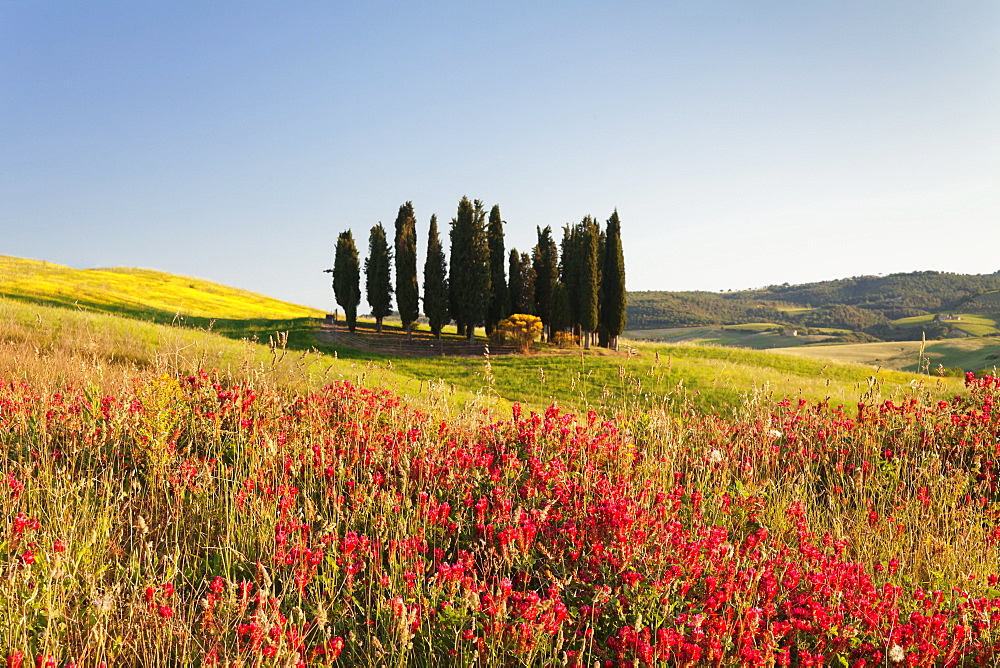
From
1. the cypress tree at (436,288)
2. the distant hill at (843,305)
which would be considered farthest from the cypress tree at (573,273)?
the distant hill at (843,305)

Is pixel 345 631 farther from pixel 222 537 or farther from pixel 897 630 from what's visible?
pixel 897 630

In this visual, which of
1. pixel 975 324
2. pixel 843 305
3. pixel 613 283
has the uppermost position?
pixel 843 305

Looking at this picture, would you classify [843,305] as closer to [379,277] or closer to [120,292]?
[379,277]

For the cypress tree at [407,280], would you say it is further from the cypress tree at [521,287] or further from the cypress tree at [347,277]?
the cypress tree at [521,287]

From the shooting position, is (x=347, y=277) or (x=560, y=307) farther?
(x=347, y=277)

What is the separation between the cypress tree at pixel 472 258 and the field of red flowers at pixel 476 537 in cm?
2767

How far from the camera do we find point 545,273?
36.7m

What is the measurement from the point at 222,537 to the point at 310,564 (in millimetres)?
882

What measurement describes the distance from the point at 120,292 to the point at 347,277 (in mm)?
16139

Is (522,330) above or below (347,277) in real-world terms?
below

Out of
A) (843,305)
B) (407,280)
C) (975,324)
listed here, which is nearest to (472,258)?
(407,280)

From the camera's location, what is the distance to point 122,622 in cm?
231

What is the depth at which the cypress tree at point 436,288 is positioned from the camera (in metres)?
35.0

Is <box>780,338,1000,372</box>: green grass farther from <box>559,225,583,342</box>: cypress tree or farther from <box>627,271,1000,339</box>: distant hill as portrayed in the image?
<box>627,271,1000,339</box>: distant hill
